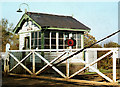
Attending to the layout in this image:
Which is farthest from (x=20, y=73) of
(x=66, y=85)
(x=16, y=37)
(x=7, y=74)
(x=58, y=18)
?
(x=16, y=37)

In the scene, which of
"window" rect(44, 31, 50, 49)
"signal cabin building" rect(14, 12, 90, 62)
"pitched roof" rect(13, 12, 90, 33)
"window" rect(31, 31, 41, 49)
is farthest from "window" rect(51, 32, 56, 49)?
"window" rect(31, 31, 41, 49)

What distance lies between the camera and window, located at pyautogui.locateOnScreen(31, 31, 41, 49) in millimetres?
14427

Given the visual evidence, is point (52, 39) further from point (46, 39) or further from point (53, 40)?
point (46, 39)

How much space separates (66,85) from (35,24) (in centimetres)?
826

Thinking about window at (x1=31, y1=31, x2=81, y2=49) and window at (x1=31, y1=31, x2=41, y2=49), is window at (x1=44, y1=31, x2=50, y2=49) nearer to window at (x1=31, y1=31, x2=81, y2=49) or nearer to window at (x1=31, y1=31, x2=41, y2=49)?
window at (x1=31, y1=31, x2=81, y2=49)

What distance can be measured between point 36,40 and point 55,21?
6.63ft

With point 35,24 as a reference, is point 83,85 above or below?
below

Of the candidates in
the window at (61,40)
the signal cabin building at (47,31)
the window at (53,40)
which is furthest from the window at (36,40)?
the window at (61,40)

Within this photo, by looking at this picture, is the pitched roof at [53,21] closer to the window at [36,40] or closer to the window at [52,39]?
the window at [52,39]

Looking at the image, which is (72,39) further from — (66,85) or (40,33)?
(66,85)

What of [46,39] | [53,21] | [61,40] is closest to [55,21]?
[53,21]

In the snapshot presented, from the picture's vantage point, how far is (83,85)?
6840mm

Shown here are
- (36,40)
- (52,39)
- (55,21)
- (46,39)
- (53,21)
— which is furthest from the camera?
(55,21)

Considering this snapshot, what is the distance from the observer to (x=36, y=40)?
14.6 meters
